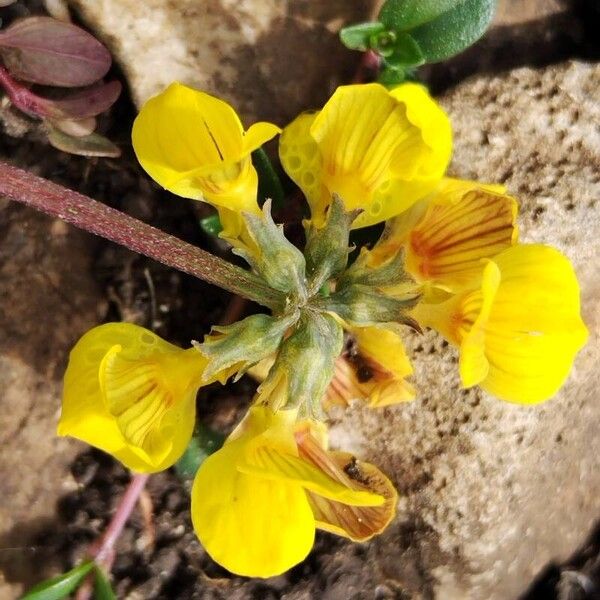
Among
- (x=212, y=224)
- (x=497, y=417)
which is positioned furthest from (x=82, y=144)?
(x=497, y=417)

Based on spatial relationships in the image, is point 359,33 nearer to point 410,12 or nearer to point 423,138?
point 410,12

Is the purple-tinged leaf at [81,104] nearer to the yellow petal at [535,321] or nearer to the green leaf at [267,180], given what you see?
the green leaf at [267,180]

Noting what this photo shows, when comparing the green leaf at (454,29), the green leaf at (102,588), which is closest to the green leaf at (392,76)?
the green leaf at (454,29)

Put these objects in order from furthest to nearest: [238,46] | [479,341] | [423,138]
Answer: [238,46] < [423,138] < [479,341]

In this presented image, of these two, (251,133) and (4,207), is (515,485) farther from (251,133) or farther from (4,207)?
(4,207)

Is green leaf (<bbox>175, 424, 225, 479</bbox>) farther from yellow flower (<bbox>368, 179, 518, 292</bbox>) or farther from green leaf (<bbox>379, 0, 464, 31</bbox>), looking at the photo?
green leaf (<bbox>379, 0, 464, 31</bbox>)

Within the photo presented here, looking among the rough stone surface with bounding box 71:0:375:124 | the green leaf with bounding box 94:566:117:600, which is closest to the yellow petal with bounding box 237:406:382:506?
the green leaf with bounding box 94:566:117:600

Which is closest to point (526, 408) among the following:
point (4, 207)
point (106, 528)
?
point (106, 528)
